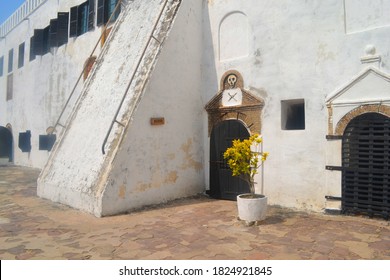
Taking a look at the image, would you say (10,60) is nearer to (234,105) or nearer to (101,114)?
(101,114)

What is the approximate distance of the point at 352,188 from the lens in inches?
265

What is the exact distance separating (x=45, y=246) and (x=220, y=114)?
18.9 ft

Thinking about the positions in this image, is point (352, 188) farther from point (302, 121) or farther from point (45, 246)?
point (45, 246)

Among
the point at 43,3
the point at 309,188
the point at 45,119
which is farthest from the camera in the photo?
the point at 43,3

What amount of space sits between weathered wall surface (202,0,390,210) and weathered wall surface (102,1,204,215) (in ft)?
4.46

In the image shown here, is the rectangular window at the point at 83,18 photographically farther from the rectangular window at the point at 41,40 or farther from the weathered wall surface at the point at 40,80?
the rectangular window at the point at 41,40

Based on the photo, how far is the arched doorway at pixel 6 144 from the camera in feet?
66.5

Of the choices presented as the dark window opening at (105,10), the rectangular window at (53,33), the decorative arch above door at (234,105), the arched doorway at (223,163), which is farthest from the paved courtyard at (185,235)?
the rectangular window at (53,33)

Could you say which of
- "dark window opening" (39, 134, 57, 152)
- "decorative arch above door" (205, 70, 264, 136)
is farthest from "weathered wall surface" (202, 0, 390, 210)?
"dark window opening" (39, 134, 57, 152)

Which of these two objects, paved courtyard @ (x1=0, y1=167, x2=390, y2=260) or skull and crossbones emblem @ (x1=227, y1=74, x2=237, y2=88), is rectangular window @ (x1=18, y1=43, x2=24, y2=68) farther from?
skull and crossbones emblem @ (x1=227, y1=74, x2=237, y2=88)

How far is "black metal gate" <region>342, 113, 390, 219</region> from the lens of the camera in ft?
20.7

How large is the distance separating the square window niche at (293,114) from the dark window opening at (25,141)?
51.2 feet

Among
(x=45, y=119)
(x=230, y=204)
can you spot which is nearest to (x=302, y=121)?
(x=230, y=204)

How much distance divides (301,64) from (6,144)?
68.5 feet
